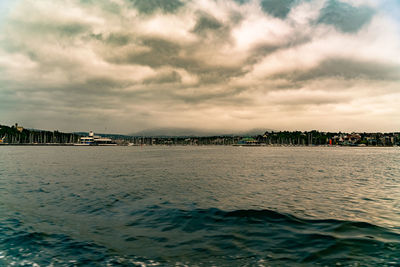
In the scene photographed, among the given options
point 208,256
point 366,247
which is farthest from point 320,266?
point 208,256

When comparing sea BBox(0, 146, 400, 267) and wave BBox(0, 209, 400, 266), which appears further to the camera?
sea BBox(0, 146, 400, 267)

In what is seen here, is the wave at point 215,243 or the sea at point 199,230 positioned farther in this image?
the sea at point 199,230

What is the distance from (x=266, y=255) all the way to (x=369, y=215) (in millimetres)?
11589

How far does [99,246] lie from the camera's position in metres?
12.3

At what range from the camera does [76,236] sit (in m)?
13.7

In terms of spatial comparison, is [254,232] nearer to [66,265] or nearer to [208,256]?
[208,256]

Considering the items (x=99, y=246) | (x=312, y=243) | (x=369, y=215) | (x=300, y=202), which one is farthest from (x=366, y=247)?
(x=99, y=246)

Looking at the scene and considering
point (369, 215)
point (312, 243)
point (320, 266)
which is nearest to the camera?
point (320, 266)

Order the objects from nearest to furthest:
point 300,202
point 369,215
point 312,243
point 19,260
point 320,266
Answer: point 320,266
point 19,260
point 312,243
point 369,215
point 300,202

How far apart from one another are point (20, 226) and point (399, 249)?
20786 millimetres

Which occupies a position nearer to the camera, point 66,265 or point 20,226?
point 66,265

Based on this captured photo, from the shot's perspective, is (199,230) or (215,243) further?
(199,230)

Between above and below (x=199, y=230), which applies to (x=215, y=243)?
above

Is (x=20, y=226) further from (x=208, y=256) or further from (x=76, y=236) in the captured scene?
(x=208, y=256)
